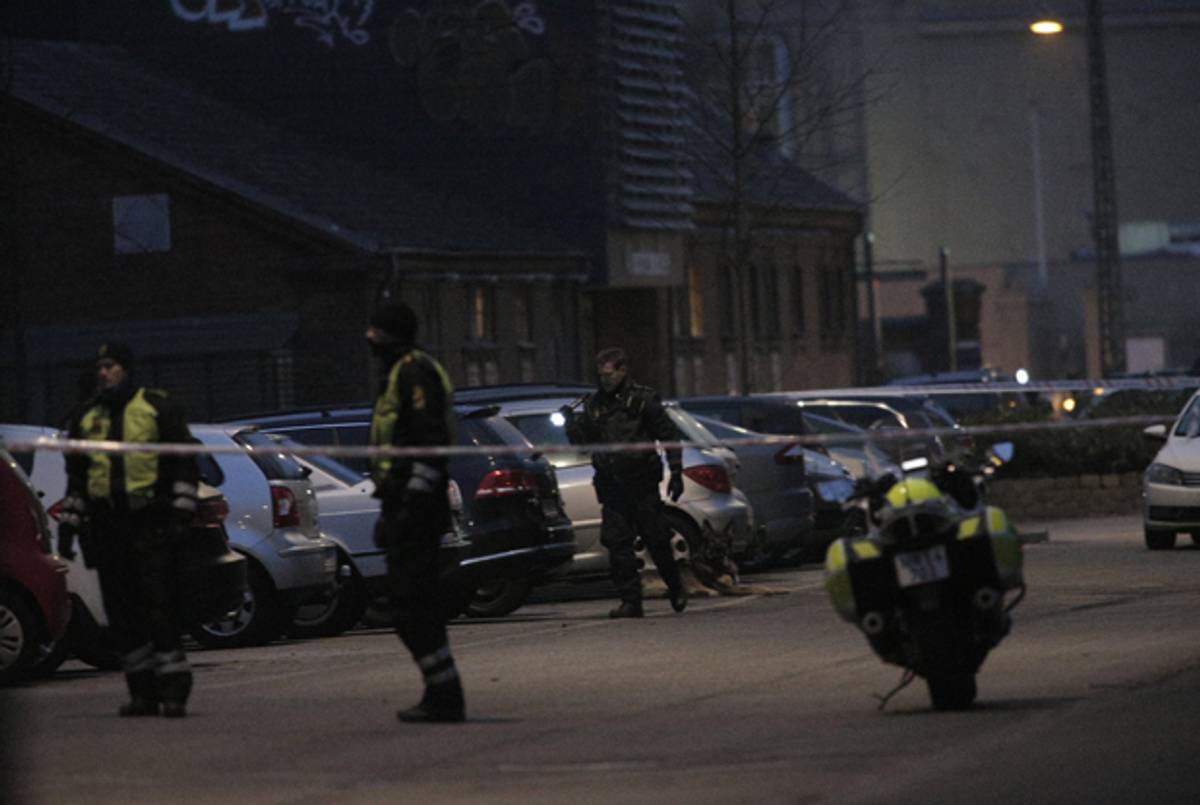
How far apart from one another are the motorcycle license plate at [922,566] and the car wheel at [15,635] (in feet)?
19.1

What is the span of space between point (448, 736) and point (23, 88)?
32066 millimetres

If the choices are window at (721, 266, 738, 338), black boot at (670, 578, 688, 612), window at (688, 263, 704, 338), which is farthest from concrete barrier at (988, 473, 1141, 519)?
window at (721, 266, 738, 338)

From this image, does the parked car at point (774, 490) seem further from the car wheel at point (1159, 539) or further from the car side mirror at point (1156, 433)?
the car side mirror at point (1156, 433)

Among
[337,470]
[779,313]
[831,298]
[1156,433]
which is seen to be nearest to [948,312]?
[831,298]

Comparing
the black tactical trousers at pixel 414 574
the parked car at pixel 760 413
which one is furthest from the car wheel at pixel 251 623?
the parked car at pixel 760 413

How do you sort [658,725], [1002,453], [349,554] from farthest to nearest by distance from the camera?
1. [349,554]
2. [1002,453]
3. [658,725]

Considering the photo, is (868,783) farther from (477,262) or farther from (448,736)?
(477,262)

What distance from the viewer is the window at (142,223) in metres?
42.6

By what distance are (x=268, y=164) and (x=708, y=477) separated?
77.5 ft

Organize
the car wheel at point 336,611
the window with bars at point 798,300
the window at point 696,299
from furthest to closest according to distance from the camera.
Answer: the window with bars at point 798,300 → the window at point 696,299 → the car wheel at point 336,611

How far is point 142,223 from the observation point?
42.7 m

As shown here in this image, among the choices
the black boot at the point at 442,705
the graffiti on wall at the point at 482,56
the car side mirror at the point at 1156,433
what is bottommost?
the black boot at the point at 442,705

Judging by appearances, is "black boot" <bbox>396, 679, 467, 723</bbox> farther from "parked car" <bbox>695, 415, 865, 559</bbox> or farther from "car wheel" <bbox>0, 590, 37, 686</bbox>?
"parked car" <bbox>695, 415, 865, 559</bbox>

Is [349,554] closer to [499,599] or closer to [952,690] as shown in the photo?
[499,599]
